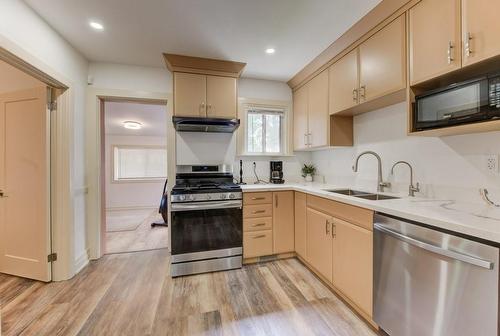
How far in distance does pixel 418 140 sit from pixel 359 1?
3.97ft

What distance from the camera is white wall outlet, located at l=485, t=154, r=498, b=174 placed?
1.35 meters

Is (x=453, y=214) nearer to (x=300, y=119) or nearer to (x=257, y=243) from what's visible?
(x=257, y=243)

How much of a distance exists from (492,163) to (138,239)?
13.4 feet

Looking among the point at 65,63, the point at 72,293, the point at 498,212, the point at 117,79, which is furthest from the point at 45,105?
the point at 498,212

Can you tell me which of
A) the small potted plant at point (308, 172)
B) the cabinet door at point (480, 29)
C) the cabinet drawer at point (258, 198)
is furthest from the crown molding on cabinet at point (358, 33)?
the cabinet drawer at point (258, 198)

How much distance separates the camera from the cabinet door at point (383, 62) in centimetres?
160

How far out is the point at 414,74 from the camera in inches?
59.2

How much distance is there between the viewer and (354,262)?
1.69 meters

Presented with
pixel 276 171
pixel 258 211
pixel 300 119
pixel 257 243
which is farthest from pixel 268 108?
pixel 257 243

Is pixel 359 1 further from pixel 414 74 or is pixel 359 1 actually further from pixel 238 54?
pixel 238 54

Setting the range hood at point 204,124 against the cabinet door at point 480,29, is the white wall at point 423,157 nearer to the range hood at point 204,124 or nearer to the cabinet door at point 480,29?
the cabinet door at point 480,29

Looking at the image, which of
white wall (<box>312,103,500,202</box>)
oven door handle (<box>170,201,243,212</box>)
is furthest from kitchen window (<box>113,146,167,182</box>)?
white wall (<box>312,103,500,202</box>)

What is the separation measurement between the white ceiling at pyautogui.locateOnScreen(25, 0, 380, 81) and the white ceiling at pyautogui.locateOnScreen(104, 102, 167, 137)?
124 centimetres

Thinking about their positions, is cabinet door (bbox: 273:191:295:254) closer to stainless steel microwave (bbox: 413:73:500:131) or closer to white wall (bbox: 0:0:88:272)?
stainless steel microwave (bbox: 413:73:500:131)
